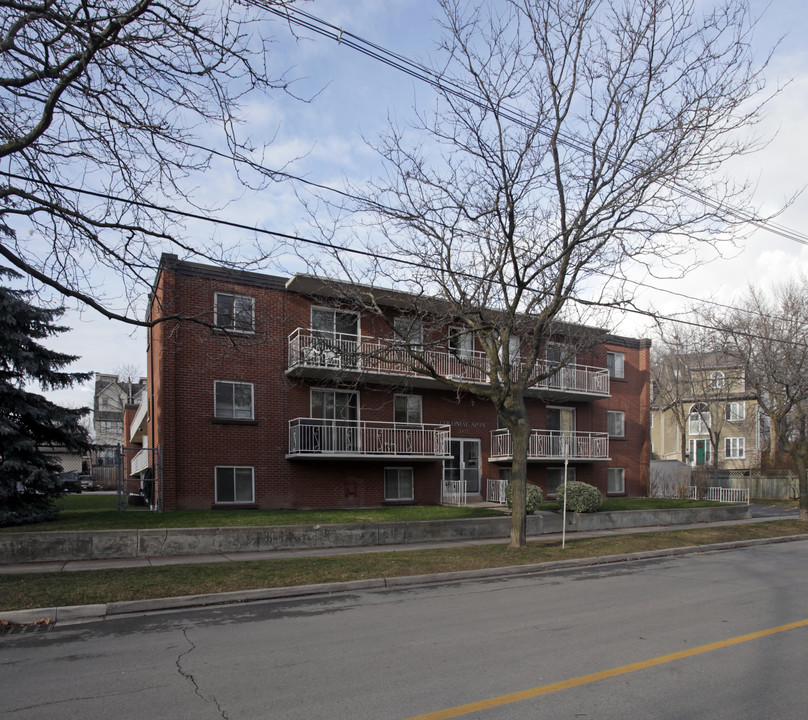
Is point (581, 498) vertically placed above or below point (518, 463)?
below

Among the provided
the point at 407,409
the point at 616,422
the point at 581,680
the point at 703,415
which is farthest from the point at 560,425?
the point at 703,415

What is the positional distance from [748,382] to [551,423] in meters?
7.48

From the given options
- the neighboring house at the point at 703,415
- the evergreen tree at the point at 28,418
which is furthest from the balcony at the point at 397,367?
the neighboring house at the point at 703,415

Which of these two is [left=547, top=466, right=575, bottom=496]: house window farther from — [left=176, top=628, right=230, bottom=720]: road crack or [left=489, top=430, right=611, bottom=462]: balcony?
[left=176, top=628, right=230, bottom=720]: road crack

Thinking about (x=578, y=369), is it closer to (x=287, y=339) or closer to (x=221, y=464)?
(x=287, y=339)

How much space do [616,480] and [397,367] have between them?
13.6 m

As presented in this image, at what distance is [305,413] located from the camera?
68.3 feet

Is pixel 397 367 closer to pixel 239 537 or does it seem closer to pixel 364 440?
pixel 364 440

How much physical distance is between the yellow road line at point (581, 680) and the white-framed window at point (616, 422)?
74.9 ft

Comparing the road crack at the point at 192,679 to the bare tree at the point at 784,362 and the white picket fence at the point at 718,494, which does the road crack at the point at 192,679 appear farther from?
the white picket fence at the point at 718,494

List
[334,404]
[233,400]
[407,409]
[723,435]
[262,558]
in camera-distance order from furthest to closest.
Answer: [723,435] → [407,409] → [334,404] → [233,400] → [262,558]

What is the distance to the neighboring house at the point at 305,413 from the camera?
61.1 ft

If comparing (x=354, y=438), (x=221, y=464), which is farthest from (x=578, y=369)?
(x=221, y=464)

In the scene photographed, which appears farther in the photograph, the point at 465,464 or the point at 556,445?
the point at 556,445
